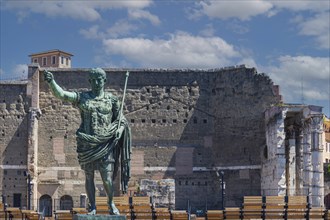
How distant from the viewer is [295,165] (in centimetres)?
4284

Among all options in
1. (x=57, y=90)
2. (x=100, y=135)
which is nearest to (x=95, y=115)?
(x=100, y=135)

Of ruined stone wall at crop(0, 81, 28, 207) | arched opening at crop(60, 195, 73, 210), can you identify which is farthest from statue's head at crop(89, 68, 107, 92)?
arched opening at crop(60, 195, 73, 210)

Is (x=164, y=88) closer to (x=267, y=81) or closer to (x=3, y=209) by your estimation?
(x=267, y=81)

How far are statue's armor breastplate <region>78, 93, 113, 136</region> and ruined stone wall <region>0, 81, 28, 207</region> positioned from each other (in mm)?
33509

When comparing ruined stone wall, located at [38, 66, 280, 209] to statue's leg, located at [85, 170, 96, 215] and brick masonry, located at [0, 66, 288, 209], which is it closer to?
brick masonry, located at [0, 66, 288, 209]

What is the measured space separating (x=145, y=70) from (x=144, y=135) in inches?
177

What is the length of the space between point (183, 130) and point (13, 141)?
1127 cm

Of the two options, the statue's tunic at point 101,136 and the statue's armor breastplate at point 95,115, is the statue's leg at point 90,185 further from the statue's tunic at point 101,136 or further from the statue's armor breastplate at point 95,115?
the statue's armor breastplate at point 95,115

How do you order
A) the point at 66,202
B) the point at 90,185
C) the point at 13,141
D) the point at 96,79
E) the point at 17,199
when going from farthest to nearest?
the point at 66,202
the point at 13,141
the point at 17,199
the point at 96,79
the point at 90,185

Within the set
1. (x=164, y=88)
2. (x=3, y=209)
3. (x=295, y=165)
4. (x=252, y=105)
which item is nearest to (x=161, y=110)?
(x=164, y=88)

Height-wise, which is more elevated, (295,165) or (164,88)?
(164,88)

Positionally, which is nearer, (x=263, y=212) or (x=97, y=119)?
(x=97, y=119)

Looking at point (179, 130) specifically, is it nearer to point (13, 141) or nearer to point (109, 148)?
point (13, 141)

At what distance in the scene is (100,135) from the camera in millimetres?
12633
